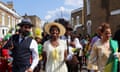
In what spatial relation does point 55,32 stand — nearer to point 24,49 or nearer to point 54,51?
point 54,51

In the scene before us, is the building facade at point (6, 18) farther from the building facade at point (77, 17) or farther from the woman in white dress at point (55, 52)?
the woman in white dress at point (55, 52)

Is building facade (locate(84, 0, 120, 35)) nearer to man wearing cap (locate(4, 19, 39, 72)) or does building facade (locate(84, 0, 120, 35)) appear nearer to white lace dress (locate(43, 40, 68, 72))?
white lace dress (locate(43, 40, 68, 72))

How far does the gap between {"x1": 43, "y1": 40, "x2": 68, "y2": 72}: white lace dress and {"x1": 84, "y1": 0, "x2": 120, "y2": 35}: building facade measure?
2751 centimetres

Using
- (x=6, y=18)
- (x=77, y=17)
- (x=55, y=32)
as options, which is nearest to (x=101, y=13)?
(x=6, y=18)

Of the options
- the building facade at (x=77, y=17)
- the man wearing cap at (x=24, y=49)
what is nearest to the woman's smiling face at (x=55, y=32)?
the man wearing cap at (x=24, y=49)

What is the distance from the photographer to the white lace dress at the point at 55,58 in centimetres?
758

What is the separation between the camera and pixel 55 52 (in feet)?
24.9

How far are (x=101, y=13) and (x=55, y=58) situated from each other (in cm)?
3093

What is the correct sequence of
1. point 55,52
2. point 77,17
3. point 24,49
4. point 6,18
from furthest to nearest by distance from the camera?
point 77,17, point 6,18, point 55,52, point 24,49

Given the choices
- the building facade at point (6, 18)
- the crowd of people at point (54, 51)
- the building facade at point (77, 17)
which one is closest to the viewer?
the crowd of people at point (54, 51)

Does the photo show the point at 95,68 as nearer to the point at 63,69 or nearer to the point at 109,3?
the point at 63,69

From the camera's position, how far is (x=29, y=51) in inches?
288

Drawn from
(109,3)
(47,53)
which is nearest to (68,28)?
(47,53)

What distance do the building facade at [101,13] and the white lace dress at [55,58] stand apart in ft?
90.3
